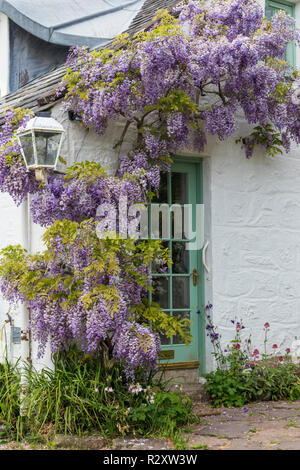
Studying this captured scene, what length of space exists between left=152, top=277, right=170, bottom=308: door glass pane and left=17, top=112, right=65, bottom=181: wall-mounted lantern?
5.95 feet

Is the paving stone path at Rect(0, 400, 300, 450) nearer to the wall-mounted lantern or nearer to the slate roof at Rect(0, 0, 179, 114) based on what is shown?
the wall-mounted lantern

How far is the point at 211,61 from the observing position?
5914 mm

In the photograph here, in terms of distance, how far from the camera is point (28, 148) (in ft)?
17.3

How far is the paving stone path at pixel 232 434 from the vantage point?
15.7 feet

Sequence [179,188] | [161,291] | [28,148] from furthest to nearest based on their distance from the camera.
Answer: [179,188] → [161,291] → [28,148]

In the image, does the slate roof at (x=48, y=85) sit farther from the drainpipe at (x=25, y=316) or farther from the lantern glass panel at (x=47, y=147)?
the drainpipe at (x=25, y=316)

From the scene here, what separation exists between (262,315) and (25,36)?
4.91 metres

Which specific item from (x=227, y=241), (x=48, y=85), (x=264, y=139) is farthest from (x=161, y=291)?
(x=48, y=85)

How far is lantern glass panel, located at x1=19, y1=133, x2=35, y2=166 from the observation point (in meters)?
5.25

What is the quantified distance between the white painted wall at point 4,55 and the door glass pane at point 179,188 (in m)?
3.29

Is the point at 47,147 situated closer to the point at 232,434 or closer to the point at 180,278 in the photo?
the point at 180,278

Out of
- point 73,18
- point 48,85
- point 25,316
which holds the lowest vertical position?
point 25,316

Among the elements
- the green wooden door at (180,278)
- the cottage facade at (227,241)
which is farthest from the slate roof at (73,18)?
the green wooden door at (180,278)

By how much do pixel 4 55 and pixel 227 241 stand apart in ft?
14.3
